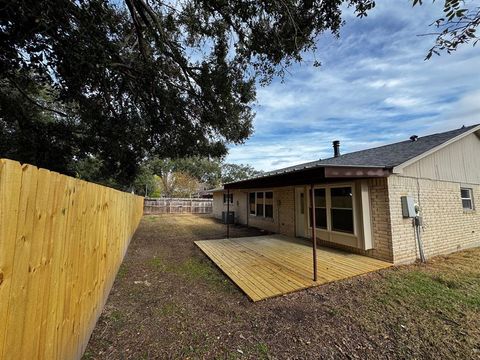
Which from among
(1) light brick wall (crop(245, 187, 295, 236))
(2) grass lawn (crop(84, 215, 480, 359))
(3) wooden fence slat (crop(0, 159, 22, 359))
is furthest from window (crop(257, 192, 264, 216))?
(3) wooden fence slat (crop(0, 159, 22, 359))

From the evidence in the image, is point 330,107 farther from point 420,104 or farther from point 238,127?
point 238,127

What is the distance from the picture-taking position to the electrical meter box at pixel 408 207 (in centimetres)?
604

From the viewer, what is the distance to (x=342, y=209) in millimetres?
6965

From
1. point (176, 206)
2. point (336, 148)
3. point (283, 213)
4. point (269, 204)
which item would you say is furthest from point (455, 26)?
point (176, 206)

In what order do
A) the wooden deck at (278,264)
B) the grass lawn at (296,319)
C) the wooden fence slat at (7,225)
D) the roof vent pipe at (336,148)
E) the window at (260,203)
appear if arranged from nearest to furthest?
the wooden fence slat at (7,225), the grass lawn at (296,319), the wooden deck at (278,264), the window at (260,203), the roof vent pipe at (336,148)

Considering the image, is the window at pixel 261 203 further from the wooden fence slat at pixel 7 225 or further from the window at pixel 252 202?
the wooden fence slat at pixel 7 225

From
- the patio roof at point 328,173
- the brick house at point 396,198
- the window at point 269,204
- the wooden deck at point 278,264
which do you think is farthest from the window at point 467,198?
the window at point 269,204

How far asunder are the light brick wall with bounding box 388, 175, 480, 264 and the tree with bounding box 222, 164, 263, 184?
141ft

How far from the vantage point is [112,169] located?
8180 mm

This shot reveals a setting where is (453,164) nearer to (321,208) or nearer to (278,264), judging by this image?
(321,208)

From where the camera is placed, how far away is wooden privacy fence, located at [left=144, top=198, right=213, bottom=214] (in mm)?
23420

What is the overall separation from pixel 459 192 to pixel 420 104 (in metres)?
5.05

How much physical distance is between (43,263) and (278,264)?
5204mm

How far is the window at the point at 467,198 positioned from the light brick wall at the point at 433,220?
22 centimetres
